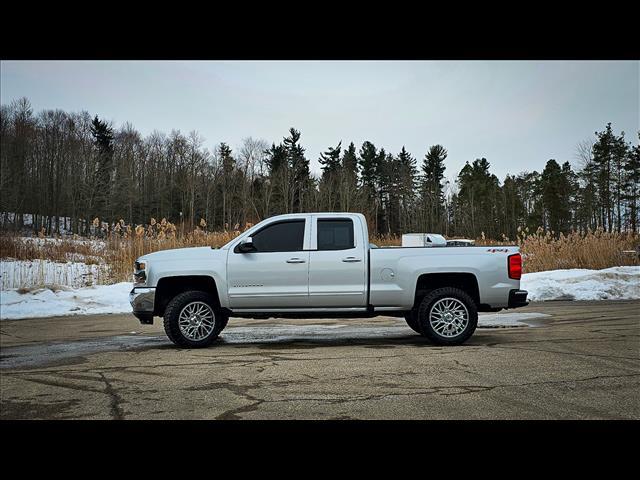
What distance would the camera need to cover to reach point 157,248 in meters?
15.7

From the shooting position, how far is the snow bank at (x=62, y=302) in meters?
12.0

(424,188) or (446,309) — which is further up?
(424,188)

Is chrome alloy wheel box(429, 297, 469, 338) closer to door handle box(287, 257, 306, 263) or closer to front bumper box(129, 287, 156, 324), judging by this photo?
door handle box(287, 257, 306, 263)

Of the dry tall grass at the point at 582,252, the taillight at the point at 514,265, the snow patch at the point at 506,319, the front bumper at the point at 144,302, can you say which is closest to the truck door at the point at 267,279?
the front bumper at the point at 144,302

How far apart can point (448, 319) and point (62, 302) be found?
9.49 m

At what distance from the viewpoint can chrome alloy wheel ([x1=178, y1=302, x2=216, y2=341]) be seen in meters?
7.72

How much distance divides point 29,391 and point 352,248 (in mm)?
4595

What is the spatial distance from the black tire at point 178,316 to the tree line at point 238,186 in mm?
8842

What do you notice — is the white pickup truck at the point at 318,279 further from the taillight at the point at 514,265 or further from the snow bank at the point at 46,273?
the snow bank at the point at 46,273

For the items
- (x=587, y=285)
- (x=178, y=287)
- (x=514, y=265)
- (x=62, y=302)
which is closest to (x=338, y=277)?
(x=178, y=287)
